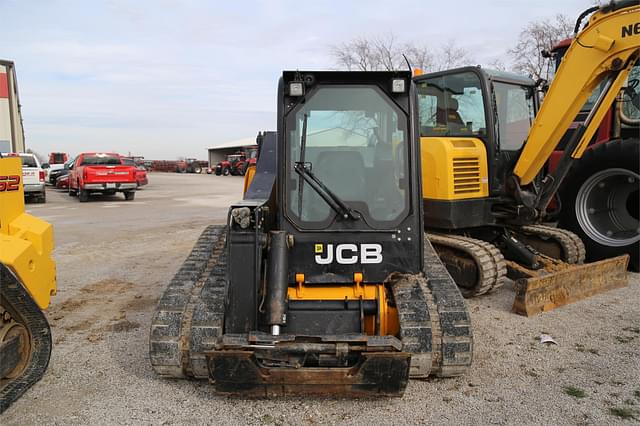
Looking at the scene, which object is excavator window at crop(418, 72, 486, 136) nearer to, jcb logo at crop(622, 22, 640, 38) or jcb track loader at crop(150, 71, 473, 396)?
jcb logo at crop(622, 22, 640, 38)

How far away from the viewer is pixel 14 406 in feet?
11.2

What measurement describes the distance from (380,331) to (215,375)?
1.22 m

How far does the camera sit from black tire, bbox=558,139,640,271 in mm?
6586

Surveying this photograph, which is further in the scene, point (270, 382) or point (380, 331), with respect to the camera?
point (380, 331)

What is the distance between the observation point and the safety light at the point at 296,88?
3.61m

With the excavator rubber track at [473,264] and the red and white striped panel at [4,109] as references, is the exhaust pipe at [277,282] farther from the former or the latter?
the red and white striped panel at [4,109]

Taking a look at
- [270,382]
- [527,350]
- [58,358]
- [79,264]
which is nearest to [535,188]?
[527,350]

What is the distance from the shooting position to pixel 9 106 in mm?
16906

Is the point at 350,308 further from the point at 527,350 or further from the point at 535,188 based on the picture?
the point at 535,188

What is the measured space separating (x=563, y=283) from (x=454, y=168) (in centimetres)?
170

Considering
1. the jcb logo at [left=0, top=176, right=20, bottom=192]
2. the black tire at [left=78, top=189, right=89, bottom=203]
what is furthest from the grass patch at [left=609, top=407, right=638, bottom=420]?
the black tire at [left=78, top=189, right=89, bottom=203]

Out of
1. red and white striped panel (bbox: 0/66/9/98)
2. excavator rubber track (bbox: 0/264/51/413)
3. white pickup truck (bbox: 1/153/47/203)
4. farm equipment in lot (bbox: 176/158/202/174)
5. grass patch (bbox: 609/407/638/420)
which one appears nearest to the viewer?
excavator rubber track (bbox: 0/264/51/413)

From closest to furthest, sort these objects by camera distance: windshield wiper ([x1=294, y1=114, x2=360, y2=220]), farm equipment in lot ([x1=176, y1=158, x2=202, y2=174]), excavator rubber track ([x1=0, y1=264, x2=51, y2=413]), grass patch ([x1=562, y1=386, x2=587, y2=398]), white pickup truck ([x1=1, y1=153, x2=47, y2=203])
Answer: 1. excavator rubber track ([x1=0, y1=264, x2=51, y2=413])
2. grass patch ([x1=562, y1=386, x2=587, y2=398])
3. windshield wiper ([x1=294, y1=114, x2=360, y2=220])
4. white pickup truck ([x1=1, y1=153, x2=47, y2=203])
5. farm equipment in lot ([x1=176, y1=158, x2=202, y2=174])

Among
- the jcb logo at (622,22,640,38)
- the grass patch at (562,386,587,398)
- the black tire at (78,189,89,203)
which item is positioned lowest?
the grass patch at (562,386,587,398)
